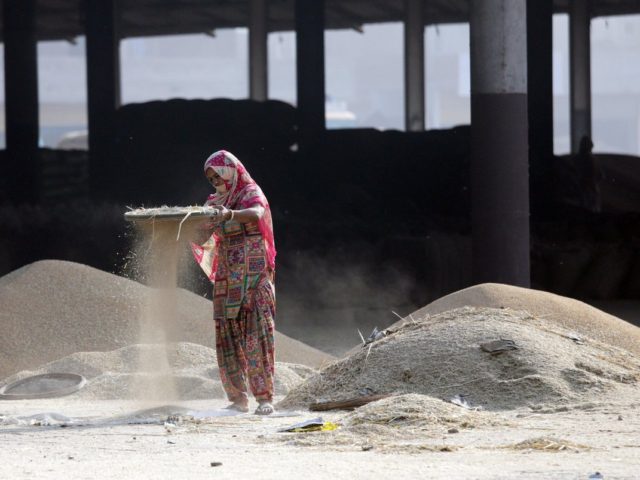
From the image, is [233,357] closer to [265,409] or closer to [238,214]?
[265,409]

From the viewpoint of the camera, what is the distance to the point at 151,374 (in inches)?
329

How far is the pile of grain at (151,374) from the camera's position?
804 centimetres

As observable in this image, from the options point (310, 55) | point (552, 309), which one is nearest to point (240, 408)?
point (552, 309)

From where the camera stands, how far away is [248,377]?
6926mm

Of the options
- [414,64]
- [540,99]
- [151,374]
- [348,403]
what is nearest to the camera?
[348,403]

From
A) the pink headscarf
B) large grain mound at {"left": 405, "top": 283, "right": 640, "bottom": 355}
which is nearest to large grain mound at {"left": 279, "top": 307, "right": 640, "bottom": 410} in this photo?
large grain mound at {"left": 405, "top": 283, "right": 640, "bottom": 355}

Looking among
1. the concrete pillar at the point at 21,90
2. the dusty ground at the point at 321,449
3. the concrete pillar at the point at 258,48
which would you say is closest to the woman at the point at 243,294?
the dusty ground at the point at 321,449

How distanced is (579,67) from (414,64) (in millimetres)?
3193

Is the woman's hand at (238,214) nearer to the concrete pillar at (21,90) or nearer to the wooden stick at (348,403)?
the wooden stick at (348,403)

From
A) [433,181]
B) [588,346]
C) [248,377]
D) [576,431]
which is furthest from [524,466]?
[433,181]

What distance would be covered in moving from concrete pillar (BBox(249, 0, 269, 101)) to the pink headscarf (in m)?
16.9

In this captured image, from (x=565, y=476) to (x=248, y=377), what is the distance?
271cm

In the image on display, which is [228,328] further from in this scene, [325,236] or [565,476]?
[325,236]

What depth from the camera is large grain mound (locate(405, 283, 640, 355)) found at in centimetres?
838
